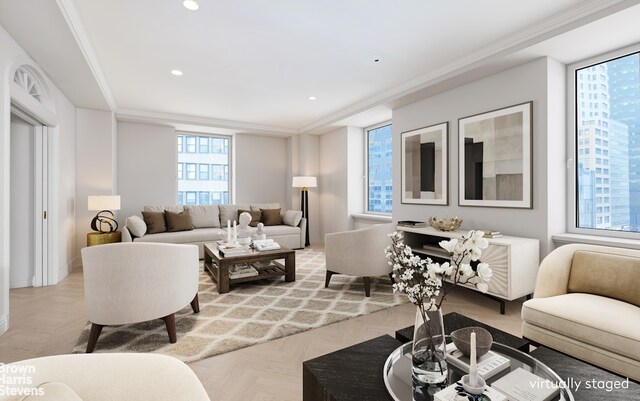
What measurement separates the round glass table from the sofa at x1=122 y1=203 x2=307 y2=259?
400cm

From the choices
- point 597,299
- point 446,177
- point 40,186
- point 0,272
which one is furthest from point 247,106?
point 597,299

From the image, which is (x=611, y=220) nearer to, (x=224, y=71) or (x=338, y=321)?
(x=338, y=321)

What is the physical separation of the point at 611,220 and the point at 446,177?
1.64m

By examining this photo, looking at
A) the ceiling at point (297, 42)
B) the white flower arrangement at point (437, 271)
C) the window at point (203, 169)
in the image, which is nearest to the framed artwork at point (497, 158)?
the ceiling at point (297, 42)

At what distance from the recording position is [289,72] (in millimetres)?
3818

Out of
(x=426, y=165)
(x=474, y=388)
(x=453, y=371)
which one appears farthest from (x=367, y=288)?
(x=474, y=388)

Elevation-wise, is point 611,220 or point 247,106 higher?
point 247,106

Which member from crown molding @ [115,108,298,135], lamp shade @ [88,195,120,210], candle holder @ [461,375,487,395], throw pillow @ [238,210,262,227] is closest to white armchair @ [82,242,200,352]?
candle holder @ [461,375,487,395]

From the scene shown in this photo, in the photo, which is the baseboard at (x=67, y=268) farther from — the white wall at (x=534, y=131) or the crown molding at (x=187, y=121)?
the white wall at (x=534, y=131)

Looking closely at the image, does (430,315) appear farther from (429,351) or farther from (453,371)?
(453,371)

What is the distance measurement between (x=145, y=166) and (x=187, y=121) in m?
1.20

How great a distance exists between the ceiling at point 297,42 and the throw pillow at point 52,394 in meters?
2.65

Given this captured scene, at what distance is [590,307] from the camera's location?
1.84 metres

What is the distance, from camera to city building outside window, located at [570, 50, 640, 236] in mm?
2773
